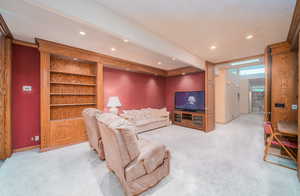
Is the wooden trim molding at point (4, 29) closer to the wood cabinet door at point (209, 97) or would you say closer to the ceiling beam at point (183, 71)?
the ceiling beam at point (183, 71)

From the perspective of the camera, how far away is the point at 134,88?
5.08 m

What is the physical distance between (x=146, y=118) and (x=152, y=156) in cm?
317

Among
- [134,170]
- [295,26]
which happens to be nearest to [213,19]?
[295,26]

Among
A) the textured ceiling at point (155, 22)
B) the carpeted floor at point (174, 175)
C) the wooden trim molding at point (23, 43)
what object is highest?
the textured ceiling at point (155, 22)

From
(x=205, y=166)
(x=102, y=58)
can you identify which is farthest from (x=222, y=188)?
(x=102, y=58)

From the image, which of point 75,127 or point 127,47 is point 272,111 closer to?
point 127,47

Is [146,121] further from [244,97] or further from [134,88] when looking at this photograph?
[244,97]

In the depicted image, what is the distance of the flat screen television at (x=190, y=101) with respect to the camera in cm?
484

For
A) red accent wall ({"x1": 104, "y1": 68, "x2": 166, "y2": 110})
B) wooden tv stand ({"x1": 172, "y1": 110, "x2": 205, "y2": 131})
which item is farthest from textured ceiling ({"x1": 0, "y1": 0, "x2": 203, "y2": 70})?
wooden tv stand ({"x1": 172, "y1": 110, "x2": 205, "y2": 131})

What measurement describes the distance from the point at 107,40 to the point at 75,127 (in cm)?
246

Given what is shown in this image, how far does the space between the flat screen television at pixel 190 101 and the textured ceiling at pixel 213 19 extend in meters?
2.25

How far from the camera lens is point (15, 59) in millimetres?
2756

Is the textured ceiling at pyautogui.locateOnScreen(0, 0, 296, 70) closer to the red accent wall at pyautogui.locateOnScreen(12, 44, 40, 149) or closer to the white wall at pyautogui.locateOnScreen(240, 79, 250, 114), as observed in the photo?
the red accent wall at pyautogui.locateOnScreen(12, 44, 40, 149)

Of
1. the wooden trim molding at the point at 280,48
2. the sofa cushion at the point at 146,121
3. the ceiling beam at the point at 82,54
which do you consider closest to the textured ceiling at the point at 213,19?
the wooden trim molding at the point at 280,48
